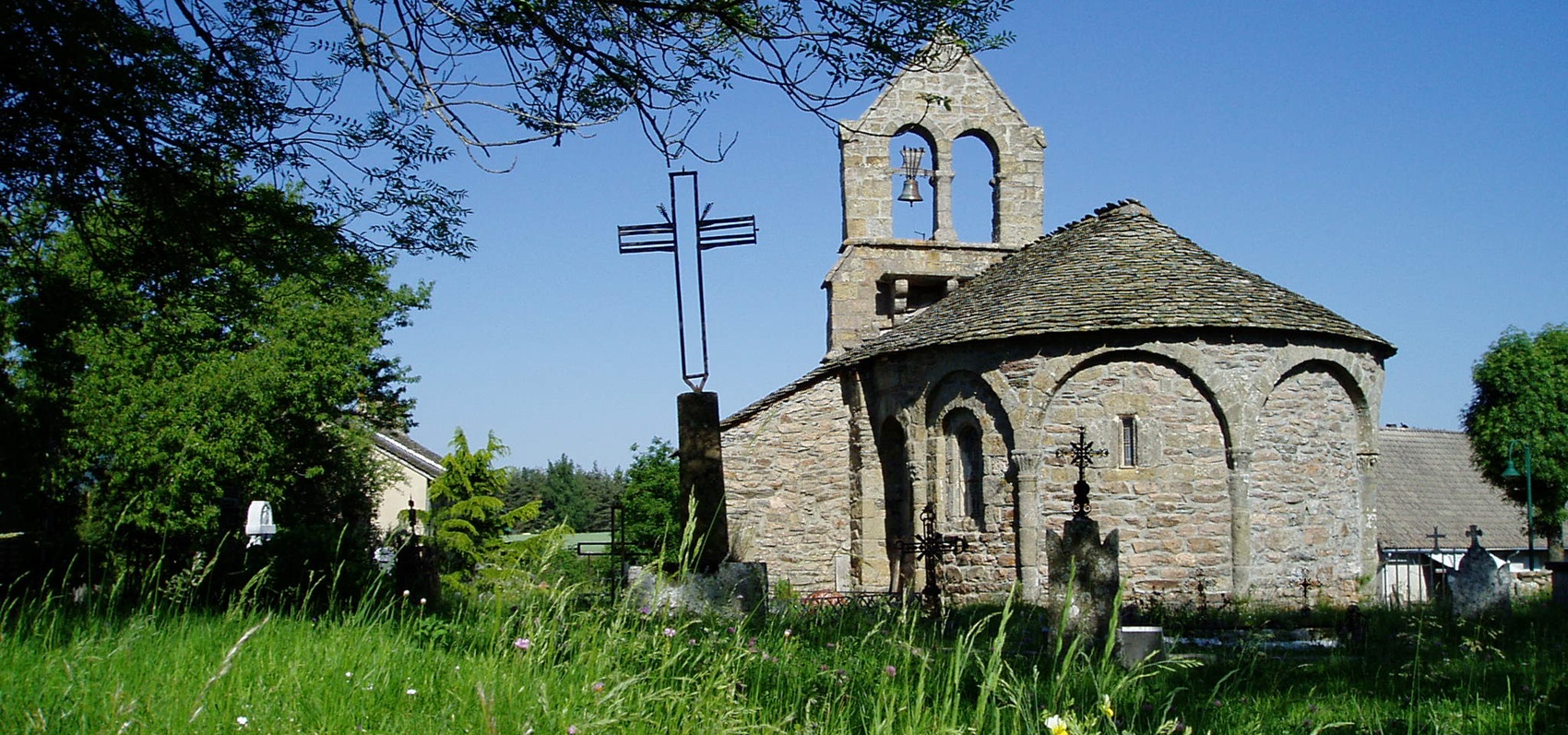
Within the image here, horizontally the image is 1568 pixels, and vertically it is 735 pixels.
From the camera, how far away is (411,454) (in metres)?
44.1

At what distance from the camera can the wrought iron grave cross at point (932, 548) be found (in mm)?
13227

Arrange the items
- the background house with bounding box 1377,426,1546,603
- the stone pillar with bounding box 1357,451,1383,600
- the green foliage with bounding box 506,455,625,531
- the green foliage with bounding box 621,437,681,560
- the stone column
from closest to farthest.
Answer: the stone column → the stone pillar with bounding box 1357,451,1383,600 → the background house with bounding box 1377,426,1546,603 → the green foliage with bounding box 621,437,681,560 → the green foliage with bounding box 506,455,625,531

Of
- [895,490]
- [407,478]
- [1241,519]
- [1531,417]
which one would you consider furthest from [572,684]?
[407,478]

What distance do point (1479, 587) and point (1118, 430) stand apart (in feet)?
14.5

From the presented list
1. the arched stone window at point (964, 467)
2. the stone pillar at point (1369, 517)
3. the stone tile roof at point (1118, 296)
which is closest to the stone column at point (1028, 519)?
the arched stone window at point (964, 467)

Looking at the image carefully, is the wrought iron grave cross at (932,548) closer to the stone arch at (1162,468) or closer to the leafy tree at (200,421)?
the stone arch at (1162,468)

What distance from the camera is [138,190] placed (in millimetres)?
7199

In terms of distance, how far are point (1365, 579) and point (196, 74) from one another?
1515 cm

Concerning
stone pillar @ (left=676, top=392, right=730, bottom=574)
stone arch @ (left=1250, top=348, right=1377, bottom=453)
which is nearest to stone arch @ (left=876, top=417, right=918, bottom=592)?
stone arch @ (left=1250, top=348, right=1377, bottom=453)

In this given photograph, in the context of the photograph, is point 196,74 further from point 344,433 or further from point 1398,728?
point 344,433

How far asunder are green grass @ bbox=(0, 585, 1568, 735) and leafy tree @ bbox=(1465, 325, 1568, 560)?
99.1 feet

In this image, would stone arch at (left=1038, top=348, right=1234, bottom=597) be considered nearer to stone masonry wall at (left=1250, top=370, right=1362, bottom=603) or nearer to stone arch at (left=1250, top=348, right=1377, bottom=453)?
stone masonry wall at (left=1250, top=370, right=1362, bottom=603)

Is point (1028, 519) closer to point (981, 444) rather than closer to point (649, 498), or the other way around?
point (981, 444)

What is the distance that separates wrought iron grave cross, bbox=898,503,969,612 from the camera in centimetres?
1323
